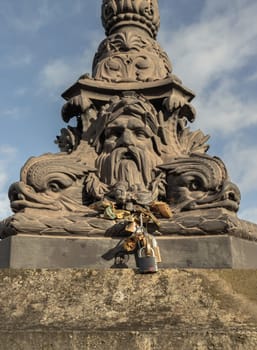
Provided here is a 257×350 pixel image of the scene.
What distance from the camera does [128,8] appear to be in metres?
10.5

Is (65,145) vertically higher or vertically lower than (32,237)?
higher

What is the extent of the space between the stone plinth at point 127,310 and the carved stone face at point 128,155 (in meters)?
2.84

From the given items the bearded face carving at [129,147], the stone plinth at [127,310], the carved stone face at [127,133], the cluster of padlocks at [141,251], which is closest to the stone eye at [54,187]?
the bearded face carving at [129,147]

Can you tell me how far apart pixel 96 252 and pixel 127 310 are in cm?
218

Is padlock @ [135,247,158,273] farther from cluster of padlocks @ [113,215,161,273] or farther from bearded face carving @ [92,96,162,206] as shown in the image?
bearded face carving @ [92,96,162,206]

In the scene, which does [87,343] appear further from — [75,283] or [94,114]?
[94,114]

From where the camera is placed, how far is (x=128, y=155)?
8.09 metres

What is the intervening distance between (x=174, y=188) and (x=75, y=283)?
3332 millimetres

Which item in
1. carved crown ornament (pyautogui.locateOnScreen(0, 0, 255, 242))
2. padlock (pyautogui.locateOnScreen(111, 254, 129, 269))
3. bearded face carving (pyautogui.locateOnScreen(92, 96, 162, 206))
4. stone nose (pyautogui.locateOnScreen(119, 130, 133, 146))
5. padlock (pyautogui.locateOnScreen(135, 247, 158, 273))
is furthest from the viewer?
stone nose (pyautogui.locateOnScreen(119, 130, 133, 146))

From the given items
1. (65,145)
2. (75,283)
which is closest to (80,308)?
(75,283)

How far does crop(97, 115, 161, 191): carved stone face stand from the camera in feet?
25.9

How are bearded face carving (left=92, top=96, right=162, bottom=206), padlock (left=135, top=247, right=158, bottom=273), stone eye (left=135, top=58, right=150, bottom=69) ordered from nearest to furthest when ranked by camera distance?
padlock (left=135, top=247, right=158, bottom=273), bearded face carving (left=92, top=96, right=162, bottom=206), stone eye (left=135, top=58, right=150, bottom=69)

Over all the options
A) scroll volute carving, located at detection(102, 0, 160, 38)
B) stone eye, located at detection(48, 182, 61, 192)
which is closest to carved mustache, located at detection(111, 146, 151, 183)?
stone eye, located at detection(48, 182, 61, 192)

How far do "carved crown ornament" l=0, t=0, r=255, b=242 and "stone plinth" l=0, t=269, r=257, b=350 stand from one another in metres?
1.71
